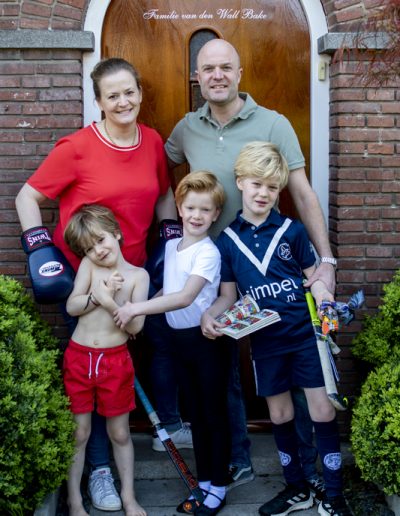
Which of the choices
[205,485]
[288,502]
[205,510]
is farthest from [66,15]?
[288,502]

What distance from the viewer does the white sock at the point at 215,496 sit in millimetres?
3805

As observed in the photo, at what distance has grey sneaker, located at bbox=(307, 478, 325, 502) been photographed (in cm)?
390

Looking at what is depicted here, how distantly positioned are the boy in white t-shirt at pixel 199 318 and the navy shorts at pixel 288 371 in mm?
205

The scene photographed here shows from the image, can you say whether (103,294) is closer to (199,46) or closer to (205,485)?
(205,485)

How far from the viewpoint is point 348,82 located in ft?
14.2

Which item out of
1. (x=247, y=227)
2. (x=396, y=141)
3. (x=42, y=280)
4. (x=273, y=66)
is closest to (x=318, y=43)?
(x=273, y=66)

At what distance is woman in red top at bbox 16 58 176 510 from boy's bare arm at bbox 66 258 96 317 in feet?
0.61

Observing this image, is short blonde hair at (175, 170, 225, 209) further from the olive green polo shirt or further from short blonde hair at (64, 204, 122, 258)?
short blonde hair at (64, 204, 122, 258)

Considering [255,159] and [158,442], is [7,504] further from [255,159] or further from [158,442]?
[255,159]

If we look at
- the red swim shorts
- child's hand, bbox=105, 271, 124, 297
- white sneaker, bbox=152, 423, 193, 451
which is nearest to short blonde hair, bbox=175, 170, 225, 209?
child's hand, bbox=105, 271, 124, 297

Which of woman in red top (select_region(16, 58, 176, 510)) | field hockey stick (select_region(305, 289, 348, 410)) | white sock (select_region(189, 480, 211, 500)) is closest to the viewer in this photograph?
field hockey stick (select_region(305, 289, 348, 410))

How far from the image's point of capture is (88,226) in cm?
363

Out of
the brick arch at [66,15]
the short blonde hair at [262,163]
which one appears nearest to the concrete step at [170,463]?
the short blonde hair at [262,163]

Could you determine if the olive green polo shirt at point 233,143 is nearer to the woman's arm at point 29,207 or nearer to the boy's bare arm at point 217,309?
the boy's bare arm at point 217,309
